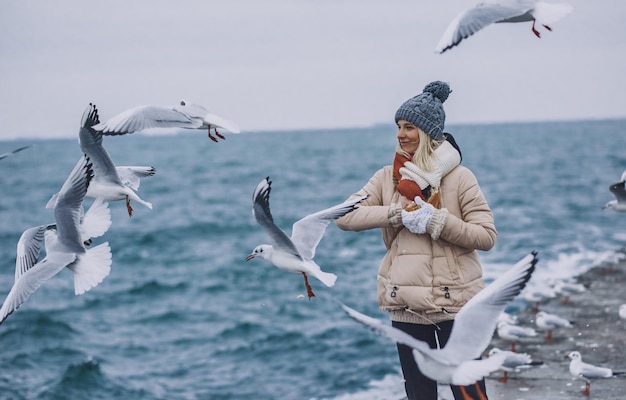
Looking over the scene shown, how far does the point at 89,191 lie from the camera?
4199 mm

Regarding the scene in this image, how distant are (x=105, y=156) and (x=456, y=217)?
1.76 m

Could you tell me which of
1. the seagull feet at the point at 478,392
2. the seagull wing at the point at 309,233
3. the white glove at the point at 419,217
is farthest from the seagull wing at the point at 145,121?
the seagull feet at the point at 478,392

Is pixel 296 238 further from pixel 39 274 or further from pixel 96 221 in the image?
pixel 39 274

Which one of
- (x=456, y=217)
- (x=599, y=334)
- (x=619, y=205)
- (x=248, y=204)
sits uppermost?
(x=456, y=217)

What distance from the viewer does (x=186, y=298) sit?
17.2 m

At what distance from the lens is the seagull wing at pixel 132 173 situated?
4.48m

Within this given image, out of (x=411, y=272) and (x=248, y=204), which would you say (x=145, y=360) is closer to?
(x=411, y=272)

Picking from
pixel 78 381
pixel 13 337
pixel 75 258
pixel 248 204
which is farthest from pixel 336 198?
pixel 75 258

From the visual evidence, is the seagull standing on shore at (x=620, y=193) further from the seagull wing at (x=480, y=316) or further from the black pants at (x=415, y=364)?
the seagull wing at (x=480, y=316)

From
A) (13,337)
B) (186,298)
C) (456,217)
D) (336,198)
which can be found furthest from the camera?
(336,198)

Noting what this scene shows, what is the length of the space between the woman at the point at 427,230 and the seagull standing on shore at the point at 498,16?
535 millimetres

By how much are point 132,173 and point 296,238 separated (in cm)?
113

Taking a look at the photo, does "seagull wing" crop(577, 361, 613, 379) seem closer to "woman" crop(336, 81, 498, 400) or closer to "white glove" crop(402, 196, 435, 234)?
"woman" crop(336, 81, 498, 400)

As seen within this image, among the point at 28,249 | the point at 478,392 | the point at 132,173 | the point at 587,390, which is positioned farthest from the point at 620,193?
the point at 28,249
